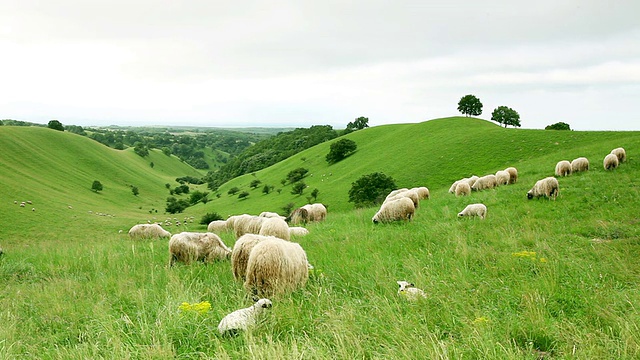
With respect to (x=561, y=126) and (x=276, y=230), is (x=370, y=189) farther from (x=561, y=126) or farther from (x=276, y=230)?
(x=561, y=126)

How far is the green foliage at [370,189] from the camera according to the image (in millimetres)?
46000

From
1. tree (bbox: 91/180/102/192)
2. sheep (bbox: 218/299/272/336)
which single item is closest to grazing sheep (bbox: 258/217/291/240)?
sheep (bbox: 218/299/272/336)

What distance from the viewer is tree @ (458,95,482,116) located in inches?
3425

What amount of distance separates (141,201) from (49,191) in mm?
26057

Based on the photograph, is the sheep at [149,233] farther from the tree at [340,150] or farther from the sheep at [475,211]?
the tree at [340,150]

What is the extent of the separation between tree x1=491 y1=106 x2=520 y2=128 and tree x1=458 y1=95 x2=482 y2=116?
5.78 metres

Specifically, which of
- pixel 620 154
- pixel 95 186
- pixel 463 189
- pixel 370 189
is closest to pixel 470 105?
pixel 370 189

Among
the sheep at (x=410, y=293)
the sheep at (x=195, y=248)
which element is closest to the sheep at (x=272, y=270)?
the sheep at (x=410, y=293)

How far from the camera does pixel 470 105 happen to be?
287ft

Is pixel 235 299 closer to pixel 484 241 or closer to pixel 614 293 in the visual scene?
pixel 614 293

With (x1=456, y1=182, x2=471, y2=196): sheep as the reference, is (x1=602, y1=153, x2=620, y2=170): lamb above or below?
above

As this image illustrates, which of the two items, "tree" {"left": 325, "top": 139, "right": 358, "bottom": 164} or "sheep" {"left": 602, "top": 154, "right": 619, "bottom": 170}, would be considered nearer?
"sheep" {"left": 602, "top": 154, "right": 619, "bottom": 170}

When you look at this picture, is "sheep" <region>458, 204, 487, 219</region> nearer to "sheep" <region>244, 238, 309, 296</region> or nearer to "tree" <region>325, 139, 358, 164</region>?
"sheep" <region>244, 238, 309, 296</region>

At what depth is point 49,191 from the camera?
65812 mm
